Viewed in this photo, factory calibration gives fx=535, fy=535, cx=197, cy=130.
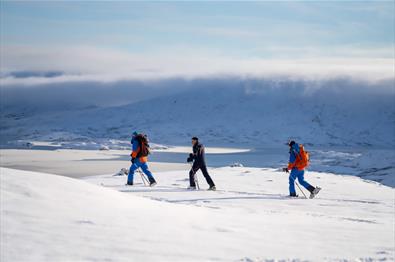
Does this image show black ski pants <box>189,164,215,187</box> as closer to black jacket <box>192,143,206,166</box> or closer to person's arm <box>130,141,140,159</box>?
black jacket <box>192,143,206,166</box>

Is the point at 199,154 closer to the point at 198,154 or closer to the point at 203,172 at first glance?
the point at 198,154

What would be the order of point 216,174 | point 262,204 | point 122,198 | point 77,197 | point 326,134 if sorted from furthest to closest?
point 326,134 < point 216,174 < point 262,204 < point 122,198 < point 77,197

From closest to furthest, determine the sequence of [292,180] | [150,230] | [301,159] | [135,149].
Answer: [150,230], [301,159], [292,180], [135,149]

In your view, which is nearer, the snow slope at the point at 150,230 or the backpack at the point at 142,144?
the snow slope at the point at 150,230

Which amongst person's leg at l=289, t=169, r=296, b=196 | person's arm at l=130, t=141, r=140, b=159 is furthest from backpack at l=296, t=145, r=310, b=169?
person's arm at l=130, t=141, r=140, b=159

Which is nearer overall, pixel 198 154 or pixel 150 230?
pixel 150 230

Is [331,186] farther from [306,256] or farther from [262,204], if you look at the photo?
[306,256]

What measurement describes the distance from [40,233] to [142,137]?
8729 millimetres

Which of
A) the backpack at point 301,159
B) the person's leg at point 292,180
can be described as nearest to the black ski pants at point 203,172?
the person's leg at point 292,180

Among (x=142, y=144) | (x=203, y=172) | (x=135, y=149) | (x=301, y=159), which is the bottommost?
(x=203, y=172)

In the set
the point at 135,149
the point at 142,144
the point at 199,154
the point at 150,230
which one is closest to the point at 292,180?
the point at 199,154

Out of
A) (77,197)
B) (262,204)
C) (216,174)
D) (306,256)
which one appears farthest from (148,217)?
(216,174)

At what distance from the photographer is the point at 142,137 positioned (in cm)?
1542

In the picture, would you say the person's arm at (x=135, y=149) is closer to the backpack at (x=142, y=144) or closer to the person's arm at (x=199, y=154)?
the backpack at (x=142, y=144)
